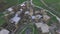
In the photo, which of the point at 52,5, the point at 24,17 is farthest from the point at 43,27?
the point at 52,5

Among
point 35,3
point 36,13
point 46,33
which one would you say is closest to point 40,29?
point 46,33

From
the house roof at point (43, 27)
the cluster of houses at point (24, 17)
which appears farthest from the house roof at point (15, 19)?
the house roof at point (43, 27)

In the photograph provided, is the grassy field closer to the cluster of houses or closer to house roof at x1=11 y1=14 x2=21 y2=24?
the cluster of houses

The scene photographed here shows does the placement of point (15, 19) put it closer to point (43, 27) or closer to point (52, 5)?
point (43, 27)

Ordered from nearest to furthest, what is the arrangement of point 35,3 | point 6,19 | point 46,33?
point 46,33 → point 6,19 → point 35,3

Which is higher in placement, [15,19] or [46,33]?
[15,19]

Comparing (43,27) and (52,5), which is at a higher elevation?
(52,5)

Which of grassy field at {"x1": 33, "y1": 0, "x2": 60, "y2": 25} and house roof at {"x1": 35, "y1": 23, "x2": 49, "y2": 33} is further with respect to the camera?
grassy field at {"x1": 33, "y1": 0, "x2": 60, "y2": 25}

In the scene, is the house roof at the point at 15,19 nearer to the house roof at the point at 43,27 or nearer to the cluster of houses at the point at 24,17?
the cluster of houses at the point at 24,17

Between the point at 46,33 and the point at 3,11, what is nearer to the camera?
the point at 46,33

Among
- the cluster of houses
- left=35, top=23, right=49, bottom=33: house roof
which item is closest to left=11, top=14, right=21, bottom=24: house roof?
the cluster of houses

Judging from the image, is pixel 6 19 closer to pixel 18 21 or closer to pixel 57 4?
pixel 18 21
